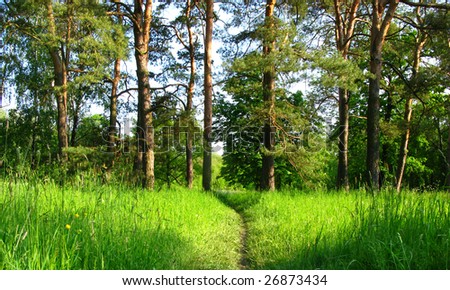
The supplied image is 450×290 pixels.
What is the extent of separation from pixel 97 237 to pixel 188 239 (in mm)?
1759

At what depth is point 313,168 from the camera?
13.3 m

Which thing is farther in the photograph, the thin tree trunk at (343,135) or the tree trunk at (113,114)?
the tree trunk at (113,114)

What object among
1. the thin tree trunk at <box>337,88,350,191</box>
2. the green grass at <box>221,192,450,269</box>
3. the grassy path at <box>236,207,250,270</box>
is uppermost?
the thin tree trunk at <box>337,88,350,191</box>

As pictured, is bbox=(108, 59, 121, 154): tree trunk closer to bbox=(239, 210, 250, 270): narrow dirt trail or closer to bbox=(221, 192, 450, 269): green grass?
bbox=(239, 210, 250, 270): narrow dirt trail

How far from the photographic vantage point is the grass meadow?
9.60 feet

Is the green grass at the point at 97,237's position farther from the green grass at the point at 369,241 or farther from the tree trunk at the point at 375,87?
the tree trunk at the point at 375,87

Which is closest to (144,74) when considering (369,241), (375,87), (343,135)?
(375,87)

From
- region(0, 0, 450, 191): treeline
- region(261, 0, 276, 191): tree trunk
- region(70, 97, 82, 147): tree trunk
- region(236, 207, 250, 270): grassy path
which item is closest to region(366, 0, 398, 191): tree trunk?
region(0, 0, 450, 191): treeline

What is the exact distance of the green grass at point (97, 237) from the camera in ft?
8.95

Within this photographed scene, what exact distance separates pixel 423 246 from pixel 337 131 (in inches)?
562

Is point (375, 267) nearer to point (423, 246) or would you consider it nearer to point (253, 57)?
point (423, 246)

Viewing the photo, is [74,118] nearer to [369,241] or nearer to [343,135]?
[343,135]

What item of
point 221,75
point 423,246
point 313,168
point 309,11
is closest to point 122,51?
point 221,75

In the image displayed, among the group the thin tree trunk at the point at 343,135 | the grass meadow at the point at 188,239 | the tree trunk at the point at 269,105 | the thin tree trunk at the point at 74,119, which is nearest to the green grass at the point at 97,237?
the grass meadow at the point at 188,239
